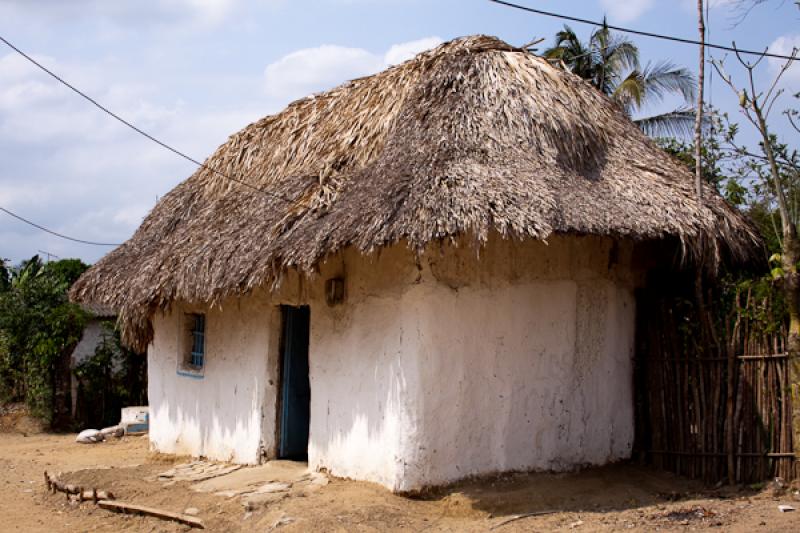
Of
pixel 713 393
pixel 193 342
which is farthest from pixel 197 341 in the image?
pixel 713 393

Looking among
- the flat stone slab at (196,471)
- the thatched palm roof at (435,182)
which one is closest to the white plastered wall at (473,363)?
the thatched palm roof at (435,182)

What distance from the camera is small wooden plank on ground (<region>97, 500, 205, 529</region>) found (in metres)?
7.40

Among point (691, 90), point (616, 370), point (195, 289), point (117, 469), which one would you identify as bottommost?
point (117, 469)

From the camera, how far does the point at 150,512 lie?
7.89m

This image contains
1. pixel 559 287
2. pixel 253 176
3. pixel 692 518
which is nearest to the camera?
pixel 692 518

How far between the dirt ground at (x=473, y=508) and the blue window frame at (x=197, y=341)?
5.71 ft

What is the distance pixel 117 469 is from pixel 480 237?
18.4 feet

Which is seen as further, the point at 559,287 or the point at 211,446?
the point at 211,446

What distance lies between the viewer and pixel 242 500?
7703mm

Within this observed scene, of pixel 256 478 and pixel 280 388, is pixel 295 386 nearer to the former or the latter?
pixel 280 388

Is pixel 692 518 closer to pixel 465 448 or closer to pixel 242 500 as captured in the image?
pixel 465 448

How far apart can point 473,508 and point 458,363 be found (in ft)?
3.95

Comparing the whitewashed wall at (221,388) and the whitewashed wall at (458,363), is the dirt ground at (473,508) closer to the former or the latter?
the whitewashed wall at (458,363)

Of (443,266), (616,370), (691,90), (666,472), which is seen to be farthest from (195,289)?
(691,90)
